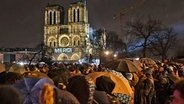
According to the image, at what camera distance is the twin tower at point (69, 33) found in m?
149

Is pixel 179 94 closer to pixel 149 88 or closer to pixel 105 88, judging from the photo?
pixel 105 88

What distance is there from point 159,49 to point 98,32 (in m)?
69.2

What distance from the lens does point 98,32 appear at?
14825 cm

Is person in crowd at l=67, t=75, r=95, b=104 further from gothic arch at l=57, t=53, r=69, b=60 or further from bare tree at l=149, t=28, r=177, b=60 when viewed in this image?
gothic arch at l=57, t=53, r=69, b=60

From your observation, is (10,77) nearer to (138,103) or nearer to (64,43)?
(138,103)

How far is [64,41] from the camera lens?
6063 inches

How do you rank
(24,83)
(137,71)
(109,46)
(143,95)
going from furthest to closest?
(109,46), (137,71), (143,95), (24,83)

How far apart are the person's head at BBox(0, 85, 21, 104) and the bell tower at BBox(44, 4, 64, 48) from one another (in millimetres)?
150195

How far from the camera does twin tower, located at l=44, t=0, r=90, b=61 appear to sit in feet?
488

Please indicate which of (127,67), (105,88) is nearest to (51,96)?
(105,88)

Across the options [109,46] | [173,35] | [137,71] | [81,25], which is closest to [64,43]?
[81,25]

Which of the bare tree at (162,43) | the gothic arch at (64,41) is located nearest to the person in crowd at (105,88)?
the bare tree at (162,43)

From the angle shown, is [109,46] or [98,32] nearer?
[109,46]

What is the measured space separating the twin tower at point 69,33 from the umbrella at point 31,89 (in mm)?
140183
